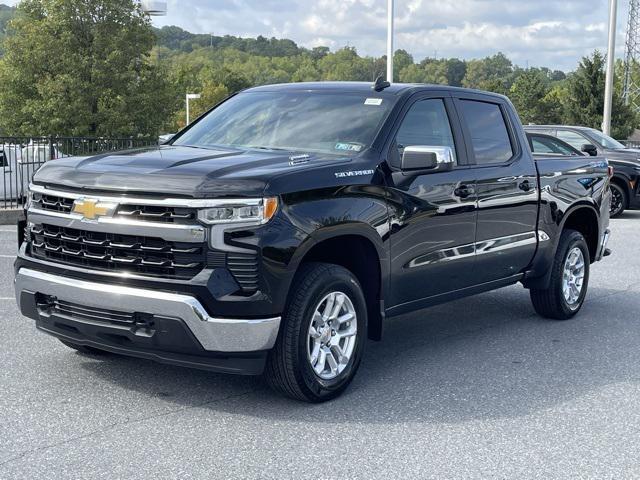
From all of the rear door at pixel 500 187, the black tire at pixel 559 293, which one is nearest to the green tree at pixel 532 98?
the black tire at pixel 559 293

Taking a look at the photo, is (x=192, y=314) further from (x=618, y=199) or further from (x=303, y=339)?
(x=618, y=199)

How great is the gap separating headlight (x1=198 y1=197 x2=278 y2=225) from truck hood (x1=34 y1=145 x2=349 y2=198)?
0.17ft

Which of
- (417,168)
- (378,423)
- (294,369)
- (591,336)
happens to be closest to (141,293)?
(294,369)

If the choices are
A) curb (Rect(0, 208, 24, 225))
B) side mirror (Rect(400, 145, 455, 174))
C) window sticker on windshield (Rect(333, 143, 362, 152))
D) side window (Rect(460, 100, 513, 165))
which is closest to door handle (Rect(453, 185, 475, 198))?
side window (Rect(460, 100, 513, 165))

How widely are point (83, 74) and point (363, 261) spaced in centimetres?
3907

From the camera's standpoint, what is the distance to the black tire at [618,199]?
16984mm

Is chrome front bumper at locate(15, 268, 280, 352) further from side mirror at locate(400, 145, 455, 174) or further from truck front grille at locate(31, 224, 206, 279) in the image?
side mirror at locate(400, 145, 455, 174)

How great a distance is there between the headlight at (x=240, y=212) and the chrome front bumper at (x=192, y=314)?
17.0 inches

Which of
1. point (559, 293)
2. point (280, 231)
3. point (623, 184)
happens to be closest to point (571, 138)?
point (623, 184)

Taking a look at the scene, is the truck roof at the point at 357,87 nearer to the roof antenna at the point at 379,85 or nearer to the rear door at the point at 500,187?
the roof antenna at the point at 379,85

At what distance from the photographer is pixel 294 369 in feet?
15.8

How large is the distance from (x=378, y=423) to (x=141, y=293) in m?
1.46

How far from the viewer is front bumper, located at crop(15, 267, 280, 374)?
178 inches

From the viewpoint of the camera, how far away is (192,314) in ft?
14.7
